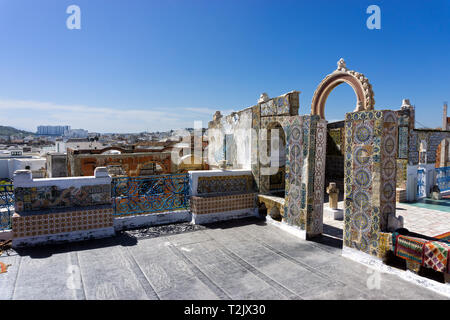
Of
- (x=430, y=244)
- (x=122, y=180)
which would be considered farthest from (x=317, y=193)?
(x=122, y=180)

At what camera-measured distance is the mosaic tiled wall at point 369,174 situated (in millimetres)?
4094

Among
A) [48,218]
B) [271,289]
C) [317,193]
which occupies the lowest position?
[271,289]

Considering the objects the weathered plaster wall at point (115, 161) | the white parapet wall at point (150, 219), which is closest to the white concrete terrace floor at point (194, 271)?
the white parapet wall at point (150, 219)

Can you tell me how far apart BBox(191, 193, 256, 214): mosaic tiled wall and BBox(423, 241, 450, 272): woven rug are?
401cm

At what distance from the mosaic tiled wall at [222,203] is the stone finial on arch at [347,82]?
4.86 metres

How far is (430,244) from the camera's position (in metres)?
3.66

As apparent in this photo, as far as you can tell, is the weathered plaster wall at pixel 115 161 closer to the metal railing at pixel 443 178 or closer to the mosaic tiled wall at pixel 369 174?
the metal railing at pixel 443 178

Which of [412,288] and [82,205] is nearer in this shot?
[412,288]

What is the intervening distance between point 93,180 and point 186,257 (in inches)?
97.9

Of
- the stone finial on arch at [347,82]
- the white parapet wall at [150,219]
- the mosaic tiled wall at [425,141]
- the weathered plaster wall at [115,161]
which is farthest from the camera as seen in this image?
the weathered plaster wall at [115,161]

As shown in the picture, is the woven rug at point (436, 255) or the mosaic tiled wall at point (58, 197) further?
the mosaic tiled wall at point (58, 197)

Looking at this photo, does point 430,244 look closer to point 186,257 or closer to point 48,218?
point 186,257

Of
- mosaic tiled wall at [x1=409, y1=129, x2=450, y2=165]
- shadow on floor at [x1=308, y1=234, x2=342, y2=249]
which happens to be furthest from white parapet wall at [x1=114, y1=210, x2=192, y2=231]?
mosaic tiled wall at [x1=409, y1=129, x2=450, y2=165]

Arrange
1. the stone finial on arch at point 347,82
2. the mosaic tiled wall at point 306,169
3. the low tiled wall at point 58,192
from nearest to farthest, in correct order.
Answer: the low tiled wall at point 58,192 < the mosaic tiled wall at point 306,169 < the stone finial on arch at point 347,82
